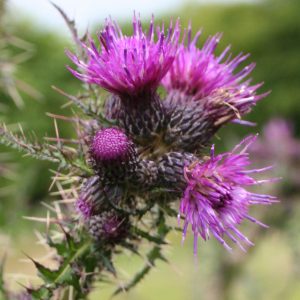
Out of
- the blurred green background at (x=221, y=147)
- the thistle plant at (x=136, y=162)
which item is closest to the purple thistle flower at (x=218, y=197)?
the thistle plant at (x=136, y=162)

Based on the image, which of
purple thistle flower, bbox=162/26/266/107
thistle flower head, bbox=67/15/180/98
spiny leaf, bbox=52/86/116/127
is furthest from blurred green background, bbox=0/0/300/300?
purple thistle flower, bbox=162/26/266/107

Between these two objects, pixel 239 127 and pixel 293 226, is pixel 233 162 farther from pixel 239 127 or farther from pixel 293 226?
pixel 239 127

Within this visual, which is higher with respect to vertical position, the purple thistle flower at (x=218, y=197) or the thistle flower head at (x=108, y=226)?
the purple thistle flower at (x=218, y=197)

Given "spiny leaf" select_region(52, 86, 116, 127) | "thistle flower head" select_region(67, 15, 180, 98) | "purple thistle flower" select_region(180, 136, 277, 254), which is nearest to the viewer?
"purple thistle flower" select_region(180, 136, 277, 254)

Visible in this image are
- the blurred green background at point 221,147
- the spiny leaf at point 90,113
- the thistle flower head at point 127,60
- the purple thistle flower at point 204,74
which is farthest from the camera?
the blurred green background at point 221,147

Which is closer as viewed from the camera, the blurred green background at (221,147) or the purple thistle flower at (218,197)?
the purple thistle flower at (218,197)

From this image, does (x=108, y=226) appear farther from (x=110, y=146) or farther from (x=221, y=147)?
(x=221, y=147)

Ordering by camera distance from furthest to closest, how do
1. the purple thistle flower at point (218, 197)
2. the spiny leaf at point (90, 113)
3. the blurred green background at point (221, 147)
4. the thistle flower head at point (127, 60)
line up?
the blurred green background at point (221, 147) → the spiny leaf at point (90, 113) → the thistle flower head at point (127, 60) → the purple thistle flower at point (218, 197)

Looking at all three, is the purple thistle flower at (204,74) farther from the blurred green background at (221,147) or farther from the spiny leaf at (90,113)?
the blurred green background at (221,147)

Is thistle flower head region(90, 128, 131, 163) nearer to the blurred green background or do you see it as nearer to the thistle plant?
the thistle plant
